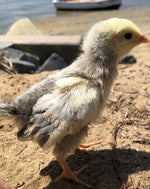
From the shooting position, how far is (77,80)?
93.6 inches

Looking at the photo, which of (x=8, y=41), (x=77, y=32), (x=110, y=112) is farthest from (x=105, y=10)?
(x=110, y=112)

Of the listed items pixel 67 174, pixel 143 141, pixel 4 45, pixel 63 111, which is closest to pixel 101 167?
pixel 67 174

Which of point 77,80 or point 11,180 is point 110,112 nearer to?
point 77,80

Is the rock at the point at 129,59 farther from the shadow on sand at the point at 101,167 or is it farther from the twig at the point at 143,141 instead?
the shadow on sand at the point at 101,167

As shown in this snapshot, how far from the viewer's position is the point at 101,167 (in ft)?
8.86

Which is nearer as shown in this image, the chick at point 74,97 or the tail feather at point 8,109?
the chick at point 74,97

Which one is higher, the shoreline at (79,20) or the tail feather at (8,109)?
the tail feather at (8,109)

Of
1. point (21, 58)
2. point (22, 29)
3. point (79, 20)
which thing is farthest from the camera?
point (79, 20)

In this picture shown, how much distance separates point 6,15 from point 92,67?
1542 centimetres

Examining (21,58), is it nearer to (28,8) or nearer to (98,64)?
(98,64)

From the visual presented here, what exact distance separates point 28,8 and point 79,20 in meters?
6.02

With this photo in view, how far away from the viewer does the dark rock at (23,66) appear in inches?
217

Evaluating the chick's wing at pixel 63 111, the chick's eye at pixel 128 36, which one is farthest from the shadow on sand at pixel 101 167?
the chick's eye at pixel 128 36

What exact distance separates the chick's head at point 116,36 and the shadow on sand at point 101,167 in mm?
1331
